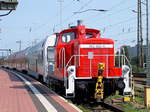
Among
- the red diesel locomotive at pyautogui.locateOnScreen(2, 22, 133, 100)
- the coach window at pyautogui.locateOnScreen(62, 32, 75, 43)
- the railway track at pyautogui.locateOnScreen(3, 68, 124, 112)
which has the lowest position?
the railway track at pyautogui.locateOnScreen(3, 68, 124, 112)

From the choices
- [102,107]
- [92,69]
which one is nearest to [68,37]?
[92,69]

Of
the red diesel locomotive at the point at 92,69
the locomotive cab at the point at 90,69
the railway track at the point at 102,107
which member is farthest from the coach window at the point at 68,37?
the railway track at the point at 102,107

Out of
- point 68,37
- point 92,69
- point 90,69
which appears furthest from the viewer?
point 68,37

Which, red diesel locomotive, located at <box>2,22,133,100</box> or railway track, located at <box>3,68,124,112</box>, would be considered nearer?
railway track, located at <box>3,68,124,112</box>

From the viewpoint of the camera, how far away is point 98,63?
519 inches

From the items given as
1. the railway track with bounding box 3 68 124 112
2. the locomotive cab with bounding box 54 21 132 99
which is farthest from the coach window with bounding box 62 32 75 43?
the railway track with bounding box 3 68 124 112

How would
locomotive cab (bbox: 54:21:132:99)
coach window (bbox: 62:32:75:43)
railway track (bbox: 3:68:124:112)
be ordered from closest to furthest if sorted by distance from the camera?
1. railway track (bbox: 3:68:124:112)
2. locomotive cab (bbox: 54:21:132:99)
3. coach window (bbox: 62:32:75:43)

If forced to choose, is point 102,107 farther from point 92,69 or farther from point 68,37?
point 68,37

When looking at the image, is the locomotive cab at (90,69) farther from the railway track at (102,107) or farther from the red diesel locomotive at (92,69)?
the railway track at (102,107)

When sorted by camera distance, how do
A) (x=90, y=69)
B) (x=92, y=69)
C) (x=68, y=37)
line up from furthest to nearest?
(x=68, y=37), (x=92, y=69), (x=90, y=69)

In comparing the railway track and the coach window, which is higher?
the coach window

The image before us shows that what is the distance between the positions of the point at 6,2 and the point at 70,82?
3.86m

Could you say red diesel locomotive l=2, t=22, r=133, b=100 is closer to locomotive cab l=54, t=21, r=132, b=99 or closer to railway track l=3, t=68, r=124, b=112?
locomotive cab l=54, t=21, r=132, b=99

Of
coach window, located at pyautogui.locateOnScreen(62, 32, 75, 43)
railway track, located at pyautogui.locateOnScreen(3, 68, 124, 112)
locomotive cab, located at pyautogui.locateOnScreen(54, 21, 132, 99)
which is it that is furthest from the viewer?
coach window, located at pyautogui.locateOnScreen(62, 32, 75, 43)
